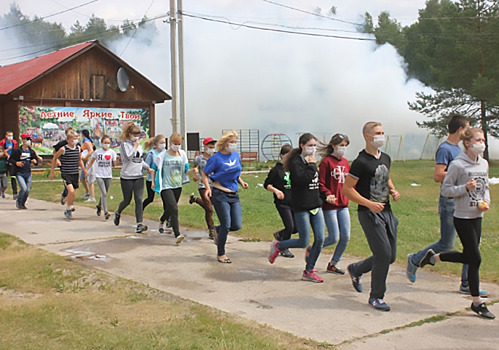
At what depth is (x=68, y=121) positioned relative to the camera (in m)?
30.8

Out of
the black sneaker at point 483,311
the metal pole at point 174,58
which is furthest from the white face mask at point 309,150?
the metal pole at point 174,58

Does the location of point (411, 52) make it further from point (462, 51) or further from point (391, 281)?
point (391, 281)

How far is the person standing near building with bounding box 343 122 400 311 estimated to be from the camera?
5.95 meters

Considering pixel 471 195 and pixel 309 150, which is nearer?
pixel 471 195

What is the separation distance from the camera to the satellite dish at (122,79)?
31688 millimetres

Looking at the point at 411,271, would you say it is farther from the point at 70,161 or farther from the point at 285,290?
the point at 70,161

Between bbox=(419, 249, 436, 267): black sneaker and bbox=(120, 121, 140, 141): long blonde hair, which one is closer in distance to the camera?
bbox=(419, 249, 436, 267): black sneaker

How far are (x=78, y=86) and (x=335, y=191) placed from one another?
25.8 metres

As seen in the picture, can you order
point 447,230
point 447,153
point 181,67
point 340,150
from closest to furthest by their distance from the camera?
point 447,153 < point 447,230 < point 340,150 < point 181,67

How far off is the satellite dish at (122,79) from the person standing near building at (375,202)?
26988mm

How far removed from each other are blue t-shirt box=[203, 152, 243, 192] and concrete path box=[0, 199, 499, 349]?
1.02 metres

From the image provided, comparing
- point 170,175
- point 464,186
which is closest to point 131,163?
point 170,175

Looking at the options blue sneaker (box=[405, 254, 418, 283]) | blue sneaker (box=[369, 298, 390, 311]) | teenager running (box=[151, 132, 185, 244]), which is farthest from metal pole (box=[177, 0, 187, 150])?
blue sneaker (box=[369, 298, 390, 311])

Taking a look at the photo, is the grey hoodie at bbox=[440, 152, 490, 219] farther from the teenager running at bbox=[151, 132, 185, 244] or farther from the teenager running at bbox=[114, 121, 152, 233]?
the teenager running at bbox=[114, 121, 152, 233]
